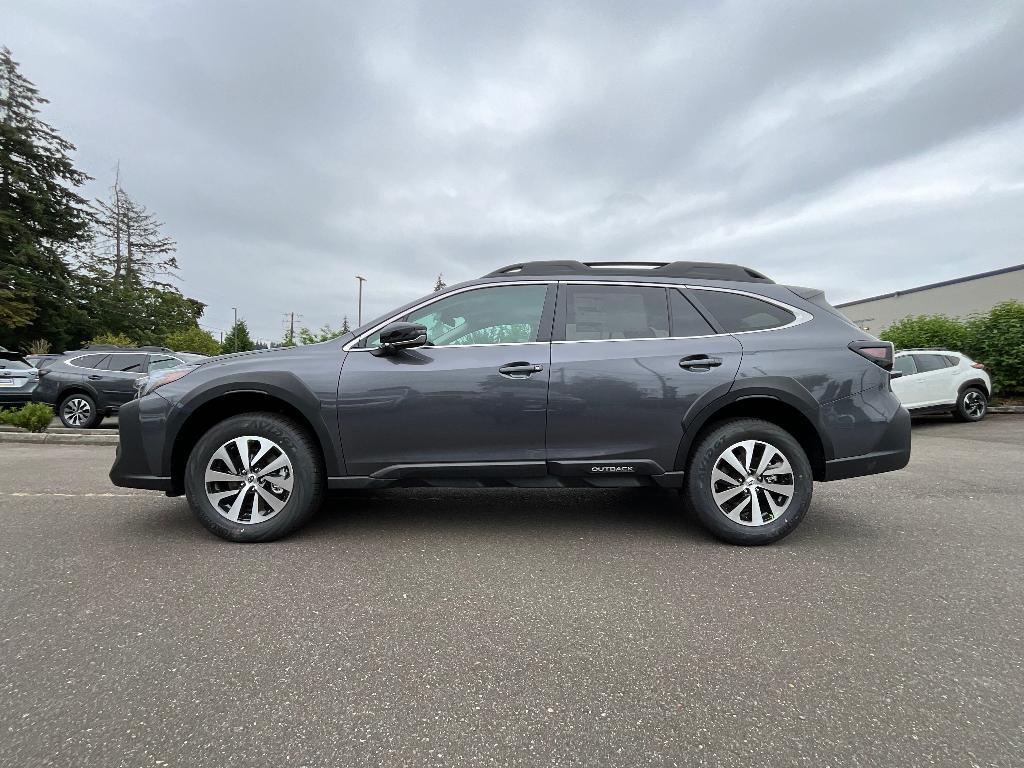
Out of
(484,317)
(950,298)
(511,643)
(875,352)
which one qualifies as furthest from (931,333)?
(511,643)

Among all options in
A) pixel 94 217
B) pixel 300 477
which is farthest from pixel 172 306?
pixel 300 477

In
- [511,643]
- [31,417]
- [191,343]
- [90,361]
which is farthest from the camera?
[191,343]

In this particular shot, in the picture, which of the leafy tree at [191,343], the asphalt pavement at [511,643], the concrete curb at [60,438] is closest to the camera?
the asphalt pavement at [511,643]

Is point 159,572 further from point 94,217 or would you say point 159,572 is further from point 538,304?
point 94,217

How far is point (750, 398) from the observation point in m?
3.22

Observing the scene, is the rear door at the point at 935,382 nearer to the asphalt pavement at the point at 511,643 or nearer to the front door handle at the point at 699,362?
the asphalt pavement at the point at 511,643

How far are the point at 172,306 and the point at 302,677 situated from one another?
176 ft

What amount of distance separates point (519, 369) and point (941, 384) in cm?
1035

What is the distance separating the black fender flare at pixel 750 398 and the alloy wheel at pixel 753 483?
0.74 ft

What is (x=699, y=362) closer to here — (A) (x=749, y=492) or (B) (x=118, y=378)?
(A) (x=749, y=492)

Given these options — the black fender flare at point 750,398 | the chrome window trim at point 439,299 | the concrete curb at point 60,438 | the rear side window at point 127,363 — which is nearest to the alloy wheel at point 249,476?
the chrome window trim at point 439,299

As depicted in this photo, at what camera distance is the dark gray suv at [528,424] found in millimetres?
3160

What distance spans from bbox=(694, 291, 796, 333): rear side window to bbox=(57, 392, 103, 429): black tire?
1088cm

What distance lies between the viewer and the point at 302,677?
1839mm
